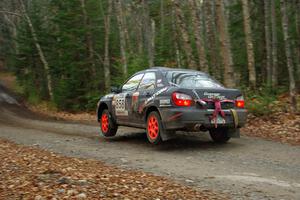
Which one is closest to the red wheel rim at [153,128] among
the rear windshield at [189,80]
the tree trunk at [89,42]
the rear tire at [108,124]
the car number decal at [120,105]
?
the rear windshield at [189,80]

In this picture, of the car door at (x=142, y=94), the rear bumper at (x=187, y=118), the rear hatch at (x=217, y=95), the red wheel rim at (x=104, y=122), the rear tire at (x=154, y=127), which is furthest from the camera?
the red wheel rim at (x=104, y=122)

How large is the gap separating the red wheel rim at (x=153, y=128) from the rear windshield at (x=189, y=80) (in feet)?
3.14

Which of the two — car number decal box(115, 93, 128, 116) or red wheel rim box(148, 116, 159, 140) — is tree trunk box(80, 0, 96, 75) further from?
red wheel rim box(148, 116, 159, 140)

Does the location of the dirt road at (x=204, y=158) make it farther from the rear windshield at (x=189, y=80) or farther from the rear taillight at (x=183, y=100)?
the rear windshield at (x=189, y=80)

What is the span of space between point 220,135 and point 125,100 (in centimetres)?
255

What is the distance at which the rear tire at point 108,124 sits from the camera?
38.8ft

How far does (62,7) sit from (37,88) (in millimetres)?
10419

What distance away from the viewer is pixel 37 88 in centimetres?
3391

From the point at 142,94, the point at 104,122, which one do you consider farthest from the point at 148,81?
the point at 104,122

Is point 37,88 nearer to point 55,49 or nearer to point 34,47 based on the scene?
point 34,47

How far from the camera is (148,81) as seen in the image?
10.4m

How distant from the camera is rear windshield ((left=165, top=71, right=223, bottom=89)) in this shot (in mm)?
9734

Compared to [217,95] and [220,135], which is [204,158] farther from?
[220,135]

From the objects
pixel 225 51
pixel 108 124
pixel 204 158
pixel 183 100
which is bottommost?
pixel 204 158
